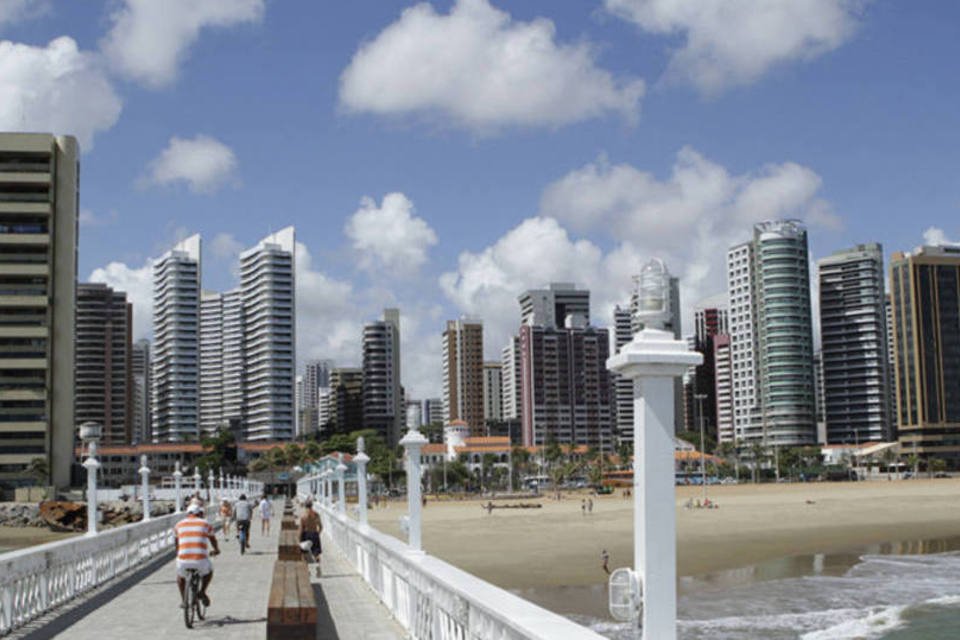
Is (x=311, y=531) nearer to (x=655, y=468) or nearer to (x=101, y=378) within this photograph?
(x=655, y=468)

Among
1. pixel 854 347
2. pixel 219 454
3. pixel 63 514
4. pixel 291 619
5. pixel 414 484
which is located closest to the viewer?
pixel 291 619

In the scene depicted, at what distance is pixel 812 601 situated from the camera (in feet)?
102

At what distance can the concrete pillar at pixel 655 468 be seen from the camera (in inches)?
167

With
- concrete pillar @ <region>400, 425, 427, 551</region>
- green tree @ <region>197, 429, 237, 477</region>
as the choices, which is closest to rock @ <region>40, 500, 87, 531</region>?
green tree @ <region>197, 429, 237, 477</region>

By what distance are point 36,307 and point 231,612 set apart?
83114mm

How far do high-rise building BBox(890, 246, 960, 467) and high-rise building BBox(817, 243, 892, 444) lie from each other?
13.8 meters

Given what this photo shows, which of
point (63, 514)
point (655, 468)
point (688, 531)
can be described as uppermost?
point (655, 468)

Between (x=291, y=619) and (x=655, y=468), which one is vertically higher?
(x=655, y=468)

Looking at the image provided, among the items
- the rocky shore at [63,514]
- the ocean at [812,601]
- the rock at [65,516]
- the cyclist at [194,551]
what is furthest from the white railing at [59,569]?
the rock at [65,516]

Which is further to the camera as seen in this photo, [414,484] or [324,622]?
[324,622]

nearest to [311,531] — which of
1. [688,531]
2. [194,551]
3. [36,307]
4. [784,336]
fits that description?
[194,551]

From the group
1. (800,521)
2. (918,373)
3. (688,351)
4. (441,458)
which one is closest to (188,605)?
(688,351)

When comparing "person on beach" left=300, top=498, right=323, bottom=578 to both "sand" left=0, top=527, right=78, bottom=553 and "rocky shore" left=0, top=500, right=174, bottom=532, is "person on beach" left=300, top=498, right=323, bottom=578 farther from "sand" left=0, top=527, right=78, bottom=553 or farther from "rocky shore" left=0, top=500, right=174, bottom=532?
"sand" left=0, top=527, right=78, bottom=553

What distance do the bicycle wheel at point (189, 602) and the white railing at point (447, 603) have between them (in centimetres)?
228
